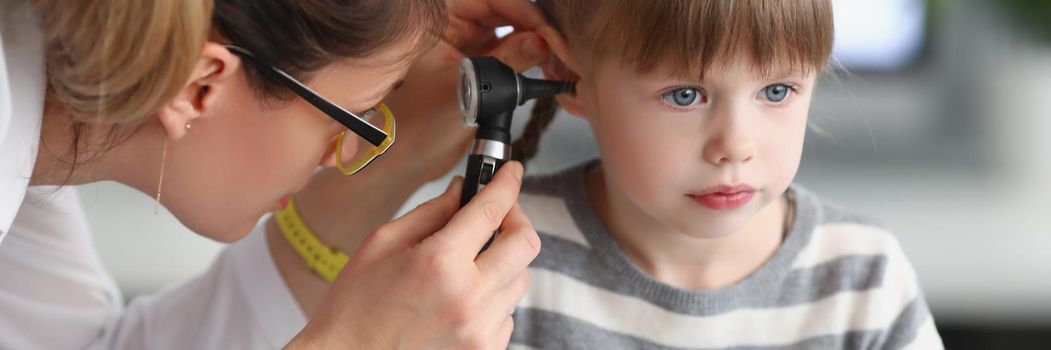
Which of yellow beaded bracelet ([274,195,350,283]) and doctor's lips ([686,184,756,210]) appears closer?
doctor's lips ([686,184,756,210])

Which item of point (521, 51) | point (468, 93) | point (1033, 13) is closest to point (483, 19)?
point (521, 51)

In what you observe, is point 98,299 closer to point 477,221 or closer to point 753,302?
point 477,221

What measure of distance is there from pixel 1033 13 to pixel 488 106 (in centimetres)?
151

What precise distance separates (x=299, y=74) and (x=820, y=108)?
5.44ft

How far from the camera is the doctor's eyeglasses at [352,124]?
2.86 feet

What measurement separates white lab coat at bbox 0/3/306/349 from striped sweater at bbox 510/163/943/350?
12.0 inches

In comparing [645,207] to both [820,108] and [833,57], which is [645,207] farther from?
[820,108]

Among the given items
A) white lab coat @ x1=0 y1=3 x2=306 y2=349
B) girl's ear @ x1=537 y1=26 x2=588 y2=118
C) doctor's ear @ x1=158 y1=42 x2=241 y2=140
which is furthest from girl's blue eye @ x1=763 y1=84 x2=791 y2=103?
white lab coat @ x1=0 y1=3 x2=306 y2=349

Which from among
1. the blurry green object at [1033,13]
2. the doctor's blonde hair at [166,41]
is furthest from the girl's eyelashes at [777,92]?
the blurry green object at [1033,13]

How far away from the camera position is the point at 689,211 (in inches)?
38.9

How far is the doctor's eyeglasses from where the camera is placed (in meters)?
0.87

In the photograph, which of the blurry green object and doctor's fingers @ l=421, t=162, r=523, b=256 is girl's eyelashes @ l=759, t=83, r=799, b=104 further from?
the blurry green object

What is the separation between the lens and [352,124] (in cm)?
92

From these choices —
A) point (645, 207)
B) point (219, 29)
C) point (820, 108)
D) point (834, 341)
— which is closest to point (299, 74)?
point (219, 29)
